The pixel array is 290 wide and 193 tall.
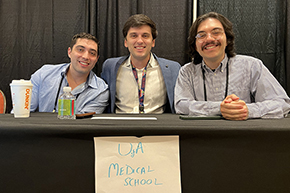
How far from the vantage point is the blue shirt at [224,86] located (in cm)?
110

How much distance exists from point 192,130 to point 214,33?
858 millimetres

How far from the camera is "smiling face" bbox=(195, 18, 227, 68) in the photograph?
1274mm

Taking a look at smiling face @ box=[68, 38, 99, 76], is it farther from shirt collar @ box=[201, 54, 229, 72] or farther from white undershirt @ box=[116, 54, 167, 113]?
shirt collar @ box=[201, 54, 229, 72]

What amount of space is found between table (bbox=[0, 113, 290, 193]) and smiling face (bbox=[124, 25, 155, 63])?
108 cm

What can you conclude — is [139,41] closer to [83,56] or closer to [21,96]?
[83,56]

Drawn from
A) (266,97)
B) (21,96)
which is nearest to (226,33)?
(266,97)

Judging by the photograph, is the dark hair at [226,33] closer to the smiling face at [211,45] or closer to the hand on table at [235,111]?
the smiling face at [211,45]

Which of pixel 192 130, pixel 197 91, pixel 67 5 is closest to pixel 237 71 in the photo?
pixel 197 91

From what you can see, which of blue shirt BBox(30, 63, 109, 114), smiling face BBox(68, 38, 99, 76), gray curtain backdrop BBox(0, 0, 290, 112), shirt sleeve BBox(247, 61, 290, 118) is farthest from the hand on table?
gray curtain backdrop BBox(0, 0, 290, 112)

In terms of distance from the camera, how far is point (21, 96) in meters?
0.86

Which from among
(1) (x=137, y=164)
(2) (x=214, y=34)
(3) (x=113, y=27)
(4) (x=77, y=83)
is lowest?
(1) (x=137, y=164)

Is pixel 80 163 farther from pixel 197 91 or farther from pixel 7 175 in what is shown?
pixel 197 91

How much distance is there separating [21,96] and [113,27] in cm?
137

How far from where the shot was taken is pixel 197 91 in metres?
1.31
